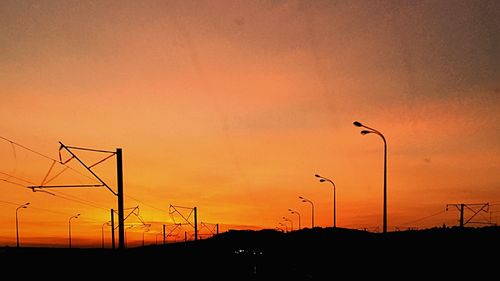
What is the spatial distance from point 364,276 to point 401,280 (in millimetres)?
4590

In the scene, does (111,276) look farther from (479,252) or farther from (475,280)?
(479,252)

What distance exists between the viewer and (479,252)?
47781 mm

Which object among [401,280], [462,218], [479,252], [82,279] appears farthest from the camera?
[462,218]

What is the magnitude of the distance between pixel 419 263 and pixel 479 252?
978 cm

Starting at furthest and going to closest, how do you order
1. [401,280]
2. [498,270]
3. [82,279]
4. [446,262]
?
[446,262], [82,279], [498,270], [401,280]

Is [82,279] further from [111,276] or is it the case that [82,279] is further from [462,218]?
[462,218]

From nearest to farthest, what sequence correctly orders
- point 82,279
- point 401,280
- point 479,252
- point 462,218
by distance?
point 401,280, point 82,279, point 479,252, point 462,218

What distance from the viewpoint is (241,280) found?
3603 centimetres

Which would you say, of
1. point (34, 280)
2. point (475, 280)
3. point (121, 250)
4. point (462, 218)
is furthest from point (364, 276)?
point (462, 218)

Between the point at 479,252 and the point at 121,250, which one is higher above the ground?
the point at 121,250

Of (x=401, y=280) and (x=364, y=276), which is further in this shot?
(x=364, y=276)

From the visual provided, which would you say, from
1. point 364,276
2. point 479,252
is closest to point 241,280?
point 364,276

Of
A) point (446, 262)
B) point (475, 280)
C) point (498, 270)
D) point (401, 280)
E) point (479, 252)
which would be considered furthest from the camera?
point (479, 252)

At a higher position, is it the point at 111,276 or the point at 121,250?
the point at 121,250
